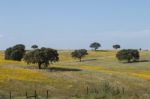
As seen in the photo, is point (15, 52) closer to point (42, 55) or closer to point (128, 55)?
point (128, 55)

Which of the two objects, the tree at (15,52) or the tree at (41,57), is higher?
the tree at (15,52)

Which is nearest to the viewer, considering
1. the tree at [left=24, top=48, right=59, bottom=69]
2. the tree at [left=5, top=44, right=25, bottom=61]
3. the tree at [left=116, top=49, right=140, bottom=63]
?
the tree at [left=24, top=48, right=59, bottom=69]

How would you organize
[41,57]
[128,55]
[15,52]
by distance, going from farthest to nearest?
[128,55] → [15,52] → [41,57]

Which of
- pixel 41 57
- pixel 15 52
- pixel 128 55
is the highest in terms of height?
pixel 15 52

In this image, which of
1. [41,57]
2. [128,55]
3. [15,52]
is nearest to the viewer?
[41,57]

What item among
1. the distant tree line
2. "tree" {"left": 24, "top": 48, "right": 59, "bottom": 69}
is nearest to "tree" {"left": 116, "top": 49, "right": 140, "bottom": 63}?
the distant tree line

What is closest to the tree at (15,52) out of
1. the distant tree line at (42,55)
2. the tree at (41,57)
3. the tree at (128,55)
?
the distant tree line at (42,55)

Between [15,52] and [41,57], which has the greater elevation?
[15,52]

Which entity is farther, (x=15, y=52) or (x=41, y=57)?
(x=15, y=52)

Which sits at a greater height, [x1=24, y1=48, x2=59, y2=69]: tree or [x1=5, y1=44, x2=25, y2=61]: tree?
[x1=5, y1=44, x2=25, y2=61]: tree

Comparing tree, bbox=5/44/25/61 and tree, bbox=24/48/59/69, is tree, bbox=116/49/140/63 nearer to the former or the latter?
tree, bbox=5/44/25/61

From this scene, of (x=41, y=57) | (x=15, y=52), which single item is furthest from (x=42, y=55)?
(x=15, y=52)

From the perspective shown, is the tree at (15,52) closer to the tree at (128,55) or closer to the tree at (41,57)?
the tree at (41,57)

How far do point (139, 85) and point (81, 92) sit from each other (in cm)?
1878
